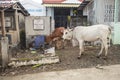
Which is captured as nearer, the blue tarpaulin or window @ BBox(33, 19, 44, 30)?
the blue tarpaulin

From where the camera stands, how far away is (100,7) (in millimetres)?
11414

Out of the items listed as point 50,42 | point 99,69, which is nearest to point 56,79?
point 99,69

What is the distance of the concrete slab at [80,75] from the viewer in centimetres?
538

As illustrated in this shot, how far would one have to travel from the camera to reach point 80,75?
18.3ft

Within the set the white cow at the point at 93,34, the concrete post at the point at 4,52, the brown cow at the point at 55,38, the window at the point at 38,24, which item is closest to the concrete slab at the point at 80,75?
the concrete post at the point at 4,52

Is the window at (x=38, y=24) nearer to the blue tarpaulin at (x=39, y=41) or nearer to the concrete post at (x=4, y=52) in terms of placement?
the blue tarpaulin at (x=39, y=41)

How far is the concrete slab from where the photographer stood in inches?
212

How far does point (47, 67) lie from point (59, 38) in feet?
11.8

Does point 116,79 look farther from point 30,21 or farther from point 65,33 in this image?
point 30,21

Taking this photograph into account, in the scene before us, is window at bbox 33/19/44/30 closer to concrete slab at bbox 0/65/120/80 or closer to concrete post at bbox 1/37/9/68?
concrete post at bbox 1/37/9/68

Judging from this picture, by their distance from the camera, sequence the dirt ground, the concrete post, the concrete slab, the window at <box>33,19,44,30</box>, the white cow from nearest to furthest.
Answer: the concrete slab → the dirt ground → the concrete post → the white cow → the window at <box>33,19,44,30</box>

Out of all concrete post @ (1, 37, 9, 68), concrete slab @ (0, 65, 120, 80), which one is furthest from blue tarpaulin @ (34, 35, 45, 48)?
concrete slab @ (0, 65, 120, 80)

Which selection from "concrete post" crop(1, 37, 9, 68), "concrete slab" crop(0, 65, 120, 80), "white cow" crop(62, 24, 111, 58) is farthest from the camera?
"white cow" crop(62, 24, 111, 58)

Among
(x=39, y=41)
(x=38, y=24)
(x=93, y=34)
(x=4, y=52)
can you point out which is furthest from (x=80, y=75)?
(x=38, y=24)
